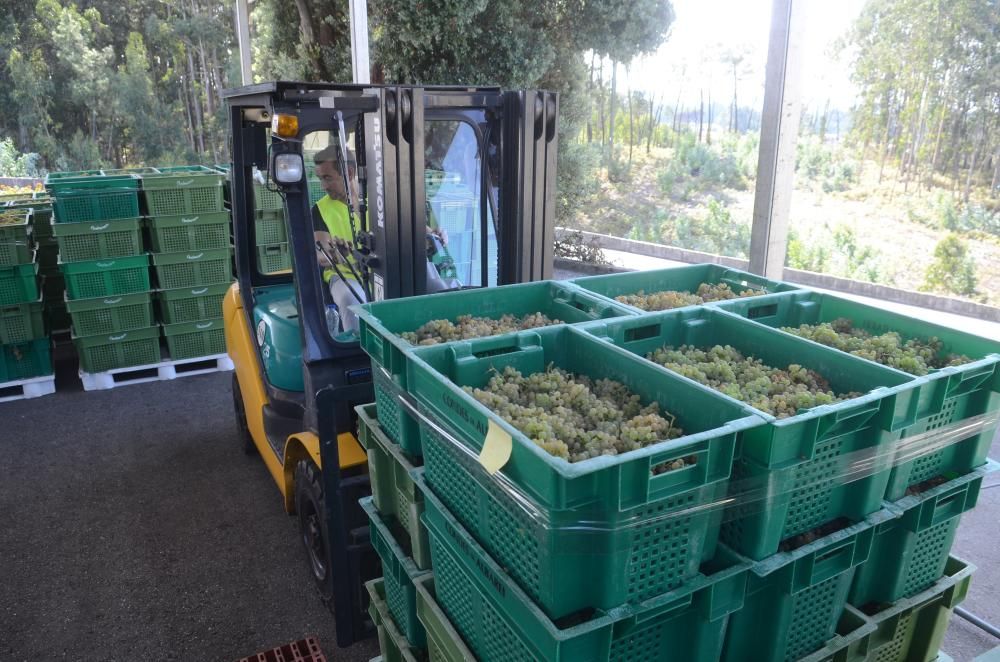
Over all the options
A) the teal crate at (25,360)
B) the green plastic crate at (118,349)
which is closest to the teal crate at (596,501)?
the green plastic crate at (118,349)

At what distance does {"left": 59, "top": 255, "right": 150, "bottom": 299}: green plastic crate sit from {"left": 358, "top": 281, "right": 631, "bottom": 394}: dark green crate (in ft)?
16.3

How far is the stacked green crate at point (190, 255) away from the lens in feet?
22.7

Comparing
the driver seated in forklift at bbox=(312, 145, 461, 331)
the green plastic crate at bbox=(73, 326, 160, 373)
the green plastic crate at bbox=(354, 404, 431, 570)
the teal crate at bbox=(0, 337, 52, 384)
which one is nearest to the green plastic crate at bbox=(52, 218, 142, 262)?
the green plastic crate at bbox=(73, 326, 160, 373)

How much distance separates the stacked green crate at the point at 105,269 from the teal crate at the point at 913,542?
665 cm

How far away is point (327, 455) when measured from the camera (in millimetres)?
3311

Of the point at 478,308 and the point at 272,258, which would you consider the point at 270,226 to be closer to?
the point at 272,258

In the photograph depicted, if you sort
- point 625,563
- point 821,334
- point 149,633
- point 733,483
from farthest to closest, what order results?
point 149,633 < point 821,334 < point 733,483 < point 625,563

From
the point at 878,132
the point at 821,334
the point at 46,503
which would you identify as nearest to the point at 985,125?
the point at 878,132

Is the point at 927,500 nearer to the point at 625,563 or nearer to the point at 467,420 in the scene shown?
the point at 625,563

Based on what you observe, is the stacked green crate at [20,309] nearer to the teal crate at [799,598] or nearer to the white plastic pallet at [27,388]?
the white plastic pallet at [27,388]

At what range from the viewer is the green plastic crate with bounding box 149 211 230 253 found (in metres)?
6.95

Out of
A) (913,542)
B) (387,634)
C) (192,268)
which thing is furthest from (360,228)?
(192,268)

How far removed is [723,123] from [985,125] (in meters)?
5.59

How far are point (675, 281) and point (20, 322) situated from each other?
236 inches
